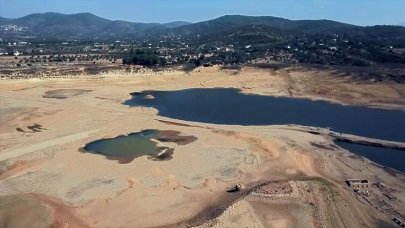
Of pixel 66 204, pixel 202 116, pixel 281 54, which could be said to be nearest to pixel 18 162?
pixel 66 204

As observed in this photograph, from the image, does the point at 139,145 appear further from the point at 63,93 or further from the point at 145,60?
the point at 145,60

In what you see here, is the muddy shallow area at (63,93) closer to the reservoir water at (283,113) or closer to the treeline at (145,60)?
the reservoir water at (283,113)

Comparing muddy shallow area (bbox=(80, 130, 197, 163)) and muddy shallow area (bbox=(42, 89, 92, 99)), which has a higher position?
muddy shallow area (bbox=(80, 130, 197, 163))

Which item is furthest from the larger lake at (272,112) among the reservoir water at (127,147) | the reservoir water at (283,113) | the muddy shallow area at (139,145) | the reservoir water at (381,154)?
the reservoir water at (127,147)

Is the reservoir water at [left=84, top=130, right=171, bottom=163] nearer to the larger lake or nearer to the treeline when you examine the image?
the larger lake

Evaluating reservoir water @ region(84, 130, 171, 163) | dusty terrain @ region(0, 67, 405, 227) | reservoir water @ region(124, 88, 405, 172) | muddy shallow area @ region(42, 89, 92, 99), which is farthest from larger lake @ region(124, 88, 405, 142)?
reservoir water @ region(84, 130, 171, 163)

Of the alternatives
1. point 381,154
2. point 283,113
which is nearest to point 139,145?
point 283,113

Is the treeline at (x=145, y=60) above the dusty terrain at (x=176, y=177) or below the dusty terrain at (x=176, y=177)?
above
